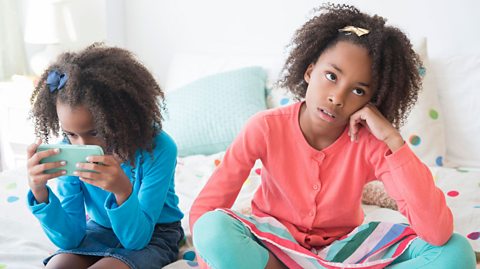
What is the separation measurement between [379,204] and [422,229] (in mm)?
518

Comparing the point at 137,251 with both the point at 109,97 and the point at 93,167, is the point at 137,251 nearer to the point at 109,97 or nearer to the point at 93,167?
the point at 93,167

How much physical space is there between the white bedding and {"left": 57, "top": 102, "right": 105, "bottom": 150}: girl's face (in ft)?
1.00

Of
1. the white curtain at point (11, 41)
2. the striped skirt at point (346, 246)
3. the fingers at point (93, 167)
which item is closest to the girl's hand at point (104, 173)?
the fingers at point (93, 167)

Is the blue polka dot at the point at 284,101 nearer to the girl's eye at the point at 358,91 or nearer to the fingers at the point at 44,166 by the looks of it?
the girl's eye at the point at 358,91

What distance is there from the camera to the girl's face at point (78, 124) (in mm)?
1108

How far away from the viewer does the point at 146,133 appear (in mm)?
Answer: 1188

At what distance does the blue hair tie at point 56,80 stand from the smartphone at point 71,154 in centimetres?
13

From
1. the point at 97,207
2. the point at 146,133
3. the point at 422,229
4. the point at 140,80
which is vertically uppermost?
the point at 140,80

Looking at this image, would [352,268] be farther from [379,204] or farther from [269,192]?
[379,204]

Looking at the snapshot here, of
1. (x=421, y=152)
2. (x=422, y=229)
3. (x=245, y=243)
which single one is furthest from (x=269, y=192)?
(x=421, y=152)

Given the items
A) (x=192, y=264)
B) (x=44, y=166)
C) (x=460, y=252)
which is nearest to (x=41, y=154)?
(x=44, y=166)

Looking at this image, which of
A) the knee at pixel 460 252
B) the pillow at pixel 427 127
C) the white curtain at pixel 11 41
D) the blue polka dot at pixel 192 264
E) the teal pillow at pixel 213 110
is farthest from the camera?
the white curtain at pixel 11 41

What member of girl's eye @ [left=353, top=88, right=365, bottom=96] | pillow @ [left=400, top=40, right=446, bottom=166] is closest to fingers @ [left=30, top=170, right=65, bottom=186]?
girl's eye @ [left=353, top=88, right=365, bottom=96]

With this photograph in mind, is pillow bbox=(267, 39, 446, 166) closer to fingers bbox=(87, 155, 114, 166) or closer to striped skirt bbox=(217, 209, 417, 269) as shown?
striped skirt bbox=(217, 209, 417, 269)
